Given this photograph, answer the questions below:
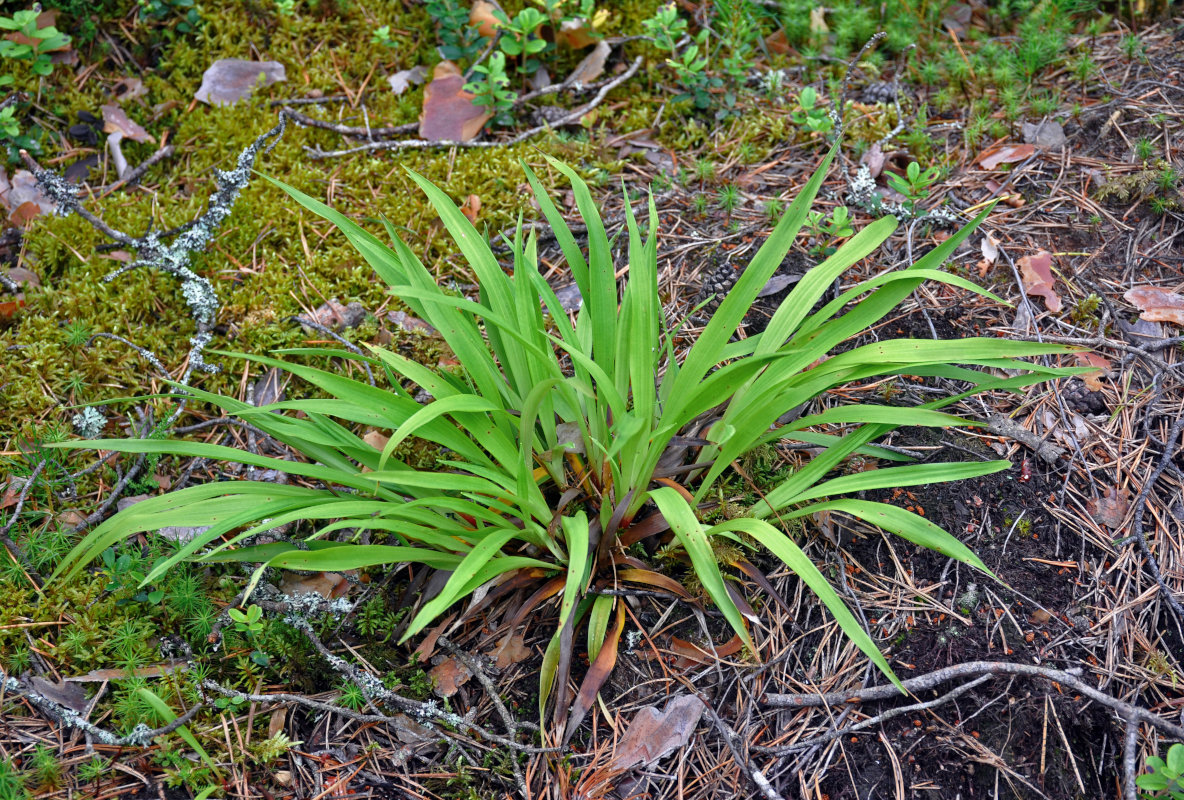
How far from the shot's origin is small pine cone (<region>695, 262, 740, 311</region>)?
2.33 metres

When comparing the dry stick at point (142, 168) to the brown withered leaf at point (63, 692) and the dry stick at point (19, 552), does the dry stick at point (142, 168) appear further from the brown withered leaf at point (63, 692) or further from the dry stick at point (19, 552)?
the brown withered leaf at point (63, 692)

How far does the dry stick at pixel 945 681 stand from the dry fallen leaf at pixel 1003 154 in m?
1.63

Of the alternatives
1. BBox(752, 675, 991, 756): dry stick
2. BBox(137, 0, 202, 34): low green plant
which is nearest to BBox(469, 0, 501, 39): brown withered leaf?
BBox(137, 0, 202, 34): low green plant

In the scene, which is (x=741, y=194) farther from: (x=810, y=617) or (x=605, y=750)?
(x=605, y=750)

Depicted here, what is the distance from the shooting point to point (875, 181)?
8.57 feet

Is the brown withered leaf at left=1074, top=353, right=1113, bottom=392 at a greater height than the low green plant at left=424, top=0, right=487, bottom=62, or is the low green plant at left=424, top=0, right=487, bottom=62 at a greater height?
the low green plant at left=424, top=0, right=487, bottom=62

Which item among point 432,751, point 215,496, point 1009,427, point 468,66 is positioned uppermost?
point 468,66

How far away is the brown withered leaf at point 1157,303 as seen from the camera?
2143 mm

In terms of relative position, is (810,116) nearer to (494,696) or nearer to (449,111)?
(449,111)

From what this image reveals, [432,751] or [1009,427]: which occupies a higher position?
[1009,427]

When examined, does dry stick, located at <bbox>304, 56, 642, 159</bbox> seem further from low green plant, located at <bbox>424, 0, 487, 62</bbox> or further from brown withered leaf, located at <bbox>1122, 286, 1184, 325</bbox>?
brown withered leaf, located at <bbox>1122, 286, 1184, 325</bbox>

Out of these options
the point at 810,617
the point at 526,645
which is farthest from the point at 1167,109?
the point at 526,645

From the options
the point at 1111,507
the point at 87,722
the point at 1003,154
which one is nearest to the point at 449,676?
the point at 87,722

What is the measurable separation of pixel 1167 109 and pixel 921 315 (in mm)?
1169
